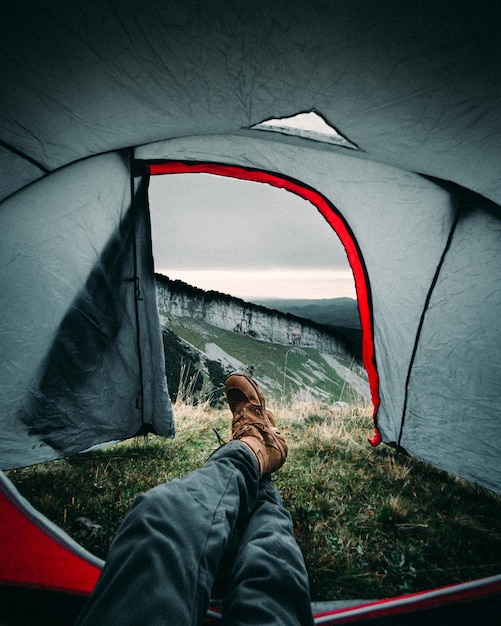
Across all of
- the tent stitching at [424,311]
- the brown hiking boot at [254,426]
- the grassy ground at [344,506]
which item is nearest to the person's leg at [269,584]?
the grassy ground at [344,506]

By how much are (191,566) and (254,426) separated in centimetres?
114

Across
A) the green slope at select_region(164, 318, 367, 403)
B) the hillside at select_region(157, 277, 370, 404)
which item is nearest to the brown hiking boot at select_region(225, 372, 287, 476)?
the hillside at select_region(157, 277, 370, 404)

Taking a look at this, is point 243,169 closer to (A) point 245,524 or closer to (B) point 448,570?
(A) point 245,524

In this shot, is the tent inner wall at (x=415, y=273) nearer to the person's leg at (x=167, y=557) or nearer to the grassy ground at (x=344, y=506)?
the grassy ground at (x=344, y=506)

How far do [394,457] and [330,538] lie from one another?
1019mm

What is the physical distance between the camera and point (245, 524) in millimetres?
1221

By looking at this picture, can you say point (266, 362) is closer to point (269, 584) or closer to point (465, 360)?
point (465, 360)

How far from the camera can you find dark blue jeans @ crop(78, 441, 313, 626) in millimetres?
667

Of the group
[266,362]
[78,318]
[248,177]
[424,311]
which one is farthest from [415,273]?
[266,362]

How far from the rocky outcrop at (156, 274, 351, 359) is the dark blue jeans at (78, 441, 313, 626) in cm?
1093

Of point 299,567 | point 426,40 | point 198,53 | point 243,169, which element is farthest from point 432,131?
point 299,567

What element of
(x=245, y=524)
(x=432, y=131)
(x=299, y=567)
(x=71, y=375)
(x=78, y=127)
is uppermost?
(x=432, y=131)

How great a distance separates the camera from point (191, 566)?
794mm

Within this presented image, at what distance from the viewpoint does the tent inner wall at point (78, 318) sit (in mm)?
1578
